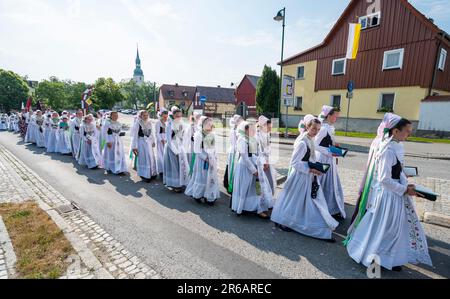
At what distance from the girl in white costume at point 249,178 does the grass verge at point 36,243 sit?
2.86 meters

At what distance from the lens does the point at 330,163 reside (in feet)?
15.5

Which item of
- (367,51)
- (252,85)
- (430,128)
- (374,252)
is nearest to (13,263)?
(374,252)

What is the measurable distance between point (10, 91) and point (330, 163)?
60541 mm

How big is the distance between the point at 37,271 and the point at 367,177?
453cm

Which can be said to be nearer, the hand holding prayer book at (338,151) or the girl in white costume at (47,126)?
the hand holding prayer book at (338,151)

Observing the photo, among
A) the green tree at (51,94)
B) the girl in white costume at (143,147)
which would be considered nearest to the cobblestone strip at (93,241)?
the girl in white costume at (143,147)

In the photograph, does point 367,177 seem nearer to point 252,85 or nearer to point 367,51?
point 367,51

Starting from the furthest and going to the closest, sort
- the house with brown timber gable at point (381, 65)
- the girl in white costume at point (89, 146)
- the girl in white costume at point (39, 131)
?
the house with brown timber gable at point (381, 65) < the girl in white costume at point (39, 131) < the girl in white costume at point (89, 146)

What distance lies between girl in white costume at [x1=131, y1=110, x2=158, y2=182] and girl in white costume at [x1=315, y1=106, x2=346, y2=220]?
4.88 meters

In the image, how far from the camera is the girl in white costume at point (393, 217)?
302 centimetres

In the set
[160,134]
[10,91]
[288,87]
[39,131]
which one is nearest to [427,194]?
[160,134]

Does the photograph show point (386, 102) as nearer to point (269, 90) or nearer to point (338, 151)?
point (269, 90)

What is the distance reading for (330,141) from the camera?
4.76m

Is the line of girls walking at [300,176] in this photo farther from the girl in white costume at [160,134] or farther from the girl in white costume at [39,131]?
the girl in white costume at [39,131]
